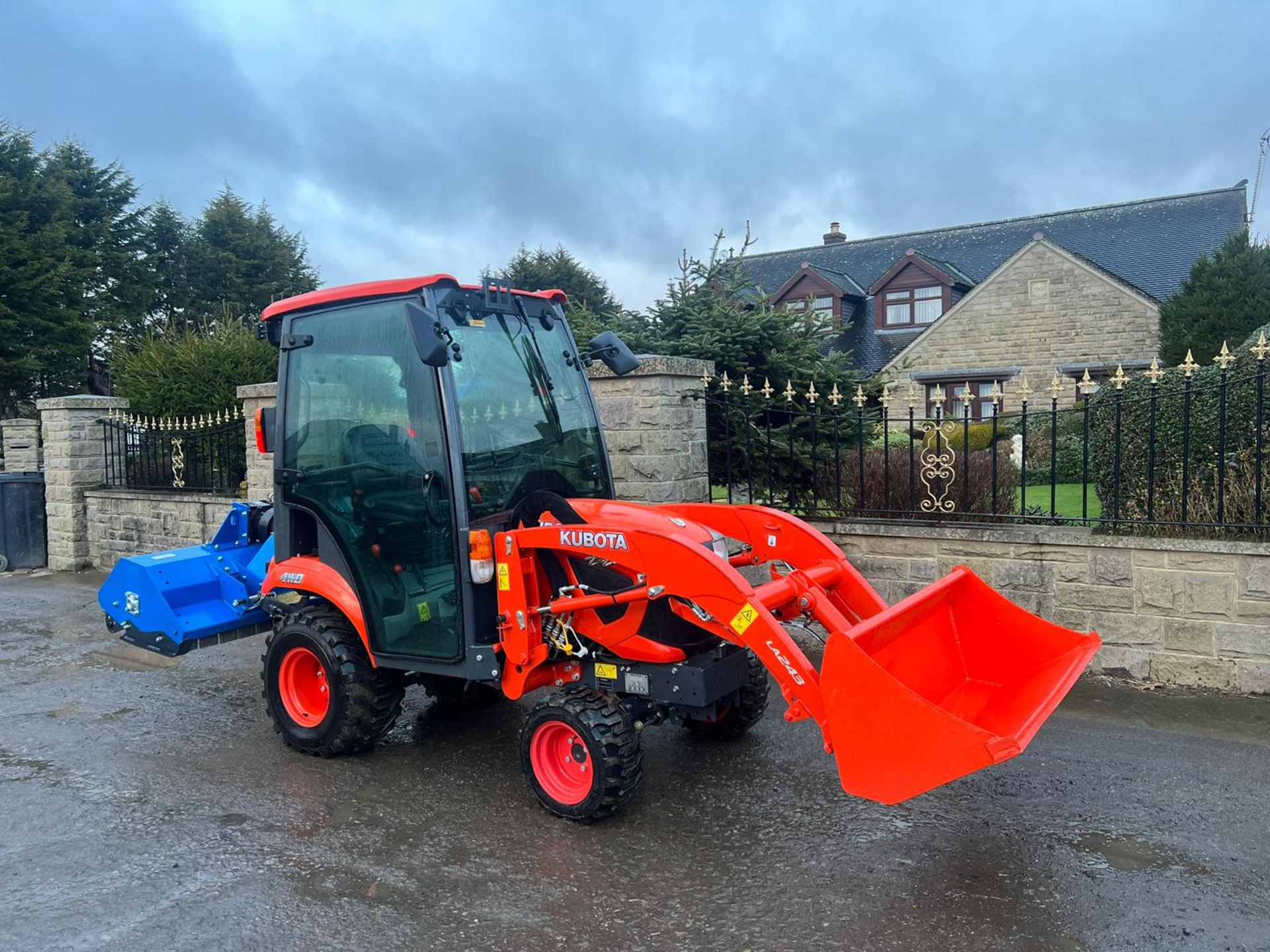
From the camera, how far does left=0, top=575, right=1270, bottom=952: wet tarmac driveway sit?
3.27 m

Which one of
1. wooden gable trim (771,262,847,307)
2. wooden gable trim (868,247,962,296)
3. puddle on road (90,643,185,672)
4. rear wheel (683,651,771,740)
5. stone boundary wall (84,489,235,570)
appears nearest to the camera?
rear wheel (683,651,771,740)

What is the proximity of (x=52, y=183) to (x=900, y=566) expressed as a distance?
26.1m

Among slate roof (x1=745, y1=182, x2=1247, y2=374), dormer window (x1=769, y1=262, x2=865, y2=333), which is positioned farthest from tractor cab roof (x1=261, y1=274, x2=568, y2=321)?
dormer window (x1=769, y1=262, x2=865, y2=333)

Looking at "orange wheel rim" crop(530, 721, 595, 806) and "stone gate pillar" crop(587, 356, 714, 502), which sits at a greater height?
"stone gate pillar" crop(587, 356, 714, 502)

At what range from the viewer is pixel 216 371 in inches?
495

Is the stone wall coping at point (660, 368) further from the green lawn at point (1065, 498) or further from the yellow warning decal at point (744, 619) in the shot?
the yellow warning decal at point (744, 619)

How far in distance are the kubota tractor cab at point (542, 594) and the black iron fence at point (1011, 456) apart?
1.99 meters

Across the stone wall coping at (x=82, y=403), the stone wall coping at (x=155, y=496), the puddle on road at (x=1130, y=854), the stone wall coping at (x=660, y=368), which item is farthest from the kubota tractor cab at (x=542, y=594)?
the stone wall coping at (x=82, y=403)

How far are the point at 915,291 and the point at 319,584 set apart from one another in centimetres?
2539

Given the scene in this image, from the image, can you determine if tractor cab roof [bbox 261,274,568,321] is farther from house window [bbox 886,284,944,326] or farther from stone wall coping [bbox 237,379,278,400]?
house window [bbox 886,284,944,326]

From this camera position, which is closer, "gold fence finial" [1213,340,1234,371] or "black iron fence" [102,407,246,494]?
"gold fence finial" [1213,340,1234,371]

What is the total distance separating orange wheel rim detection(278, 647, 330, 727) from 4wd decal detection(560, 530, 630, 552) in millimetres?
1736

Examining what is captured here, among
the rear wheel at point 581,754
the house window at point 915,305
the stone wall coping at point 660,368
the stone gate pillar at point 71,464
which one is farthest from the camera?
the house window at point 915,305

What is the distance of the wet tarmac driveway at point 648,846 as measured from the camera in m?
3.27
